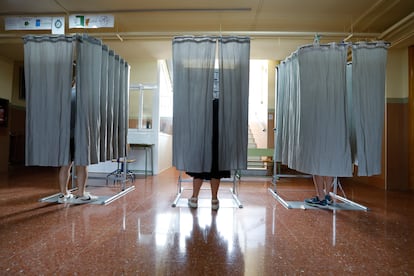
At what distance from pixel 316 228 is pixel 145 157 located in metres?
3.85

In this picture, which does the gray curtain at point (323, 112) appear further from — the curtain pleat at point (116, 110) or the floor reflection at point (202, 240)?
the curtain pleat at point (116, 110)

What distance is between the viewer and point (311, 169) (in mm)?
2562

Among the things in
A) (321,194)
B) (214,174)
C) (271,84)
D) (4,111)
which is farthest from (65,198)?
(271,84)

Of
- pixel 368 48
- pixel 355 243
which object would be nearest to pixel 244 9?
pixel 368 48

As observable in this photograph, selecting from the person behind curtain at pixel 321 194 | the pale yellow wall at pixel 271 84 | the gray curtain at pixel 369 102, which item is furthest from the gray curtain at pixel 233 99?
the pale yellow wall at pixel 271 84

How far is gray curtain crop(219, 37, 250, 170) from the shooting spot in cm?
248

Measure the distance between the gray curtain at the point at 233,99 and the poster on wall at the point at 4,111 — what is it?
5.16 meters

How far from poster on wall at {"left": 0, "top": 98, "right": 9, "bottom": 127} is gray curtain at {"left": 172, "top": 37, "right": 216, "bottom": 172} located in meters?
4.79

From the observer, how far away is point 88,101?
103 inches

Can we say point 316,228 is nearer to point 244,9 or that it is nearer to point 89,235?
point 89,235

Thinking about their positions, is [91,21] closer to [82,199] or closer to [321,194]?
[82,199]

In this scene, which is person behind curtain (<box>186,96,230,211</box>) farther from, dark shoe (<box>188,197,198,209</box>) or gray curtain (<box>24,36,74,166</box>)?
gray curtain (<box>24,36,74,166</box>)

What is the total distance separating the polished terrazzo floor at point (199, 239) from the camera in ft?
4.67

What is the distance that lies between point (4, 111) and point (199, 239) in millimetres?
5567
